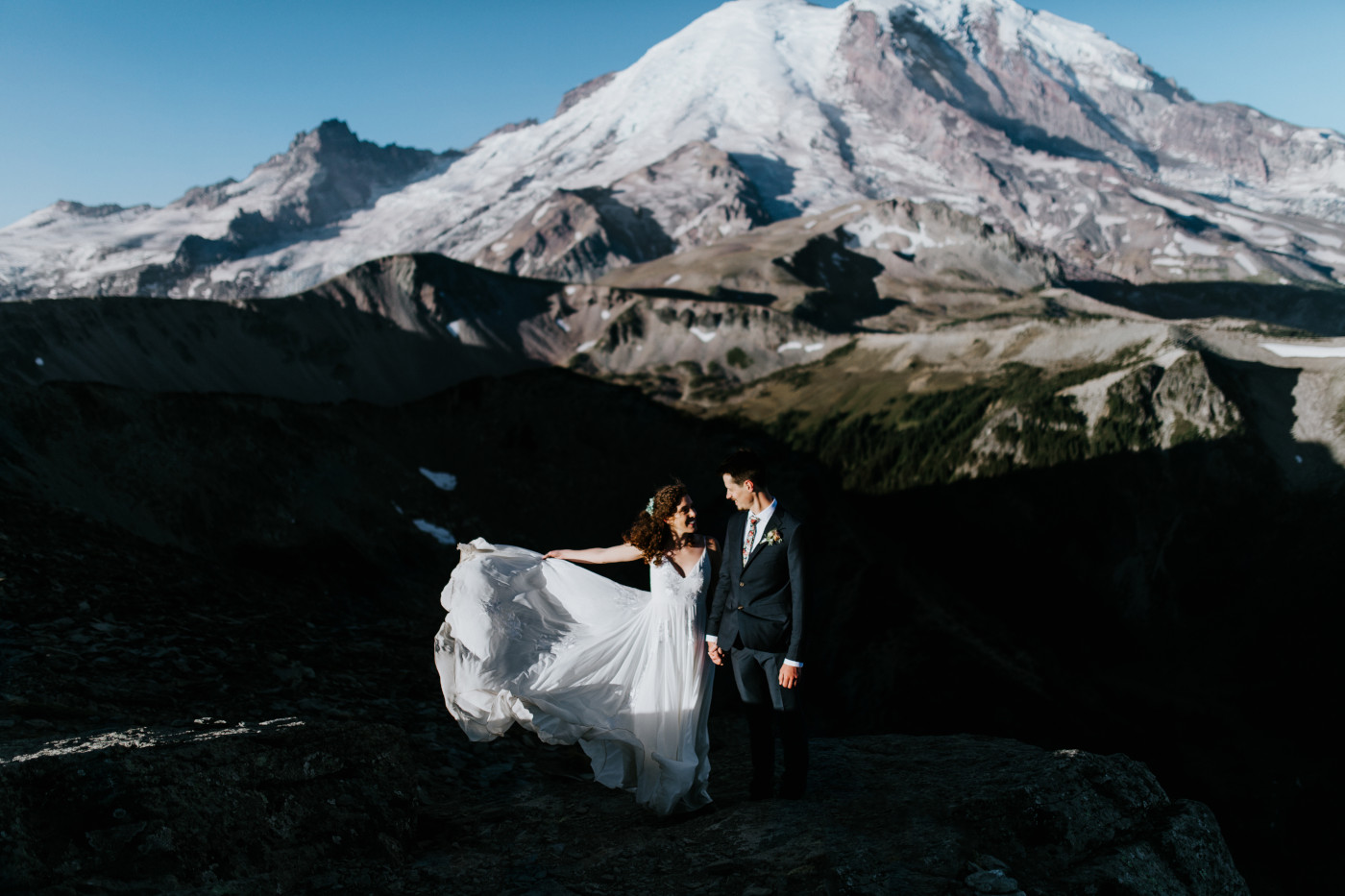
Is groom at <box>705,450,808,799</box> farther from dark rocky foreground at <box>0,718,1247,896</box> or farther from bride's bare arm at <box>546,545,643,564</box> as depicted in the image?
bride's bare arm at <box>546,545,643,564</box>

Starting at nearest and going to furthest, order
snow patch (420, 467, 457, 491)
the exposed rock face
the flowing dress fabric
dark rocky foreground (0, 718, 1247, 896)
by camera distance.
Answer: the exposed rock face, dark rocky foreground (0, 718, 1247, 896), the flowing dress fabric, snow patch (420, 467, 457, 491)

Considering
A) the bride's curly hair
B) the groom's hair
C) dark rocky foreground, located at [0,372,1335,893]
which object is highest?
the groom's hair

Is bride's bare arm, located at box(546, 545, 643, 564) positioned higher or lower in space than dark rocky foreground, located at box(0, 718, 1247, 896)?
higher

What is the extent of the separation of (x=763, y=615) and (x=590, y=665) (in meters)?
2.33

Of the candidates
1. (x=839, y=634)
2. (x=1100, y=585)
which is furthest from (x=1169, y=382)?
(x=839, y=634)

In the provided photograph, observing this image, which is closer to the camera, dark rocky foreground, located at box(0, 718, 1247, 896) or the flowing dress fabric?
dark rocky foreground, located at box(0, 718, 1247, 896)

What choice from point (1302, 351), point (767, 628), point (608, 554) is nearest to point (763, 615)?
point (767, 628)

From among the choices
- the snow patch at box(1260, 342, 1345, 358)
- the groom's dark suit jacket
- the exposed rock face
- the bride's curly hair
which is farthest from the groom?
the snow patch at box(1260, 342, 1345, 358)

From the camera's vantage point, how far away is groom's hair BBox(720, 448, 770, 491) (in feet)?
25.6

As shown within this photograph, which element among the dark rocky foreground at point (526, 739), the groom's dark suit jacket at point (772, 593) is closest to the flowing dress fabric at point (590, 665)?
the groom's dark suit jacket at point (772, 593)

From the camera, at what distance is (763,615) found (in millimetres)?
7770

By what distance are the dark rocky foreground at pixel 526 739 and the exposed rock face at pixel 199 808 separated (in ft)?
0.08

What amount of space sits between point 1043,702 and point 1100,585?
2904 centimetres

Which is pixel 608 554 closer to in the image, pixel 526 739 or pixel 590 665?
pixel 590 665
